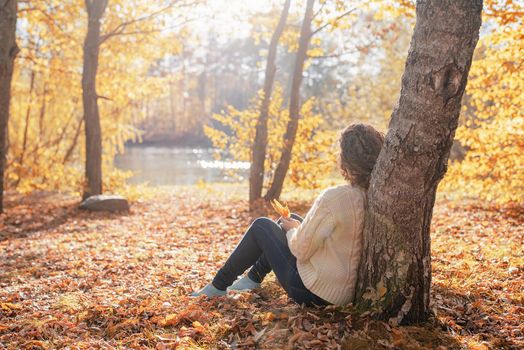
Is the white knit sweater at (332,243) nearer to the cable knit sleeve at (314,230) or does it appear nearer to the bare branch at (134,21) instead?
the cable knit sleeve at (314,230)

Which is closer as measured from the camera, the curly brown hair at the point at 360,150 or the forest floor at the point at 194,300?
the forest floor at the point at 194,300

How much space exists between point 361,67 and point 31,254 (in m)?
16.5

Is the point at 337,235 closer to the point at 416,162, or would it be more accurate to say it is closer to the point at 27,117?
the point at 416,162

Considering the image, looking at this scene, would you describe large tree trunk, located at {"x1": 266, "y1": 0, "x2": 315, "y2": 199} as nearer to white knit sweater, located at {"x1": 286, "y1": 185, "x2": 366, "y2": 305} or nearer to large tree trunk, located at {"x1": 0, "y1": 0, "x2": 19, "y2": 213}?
large tree trunk, located at {"x1": 0, "y1": 0, "x2": 19, "y2": 213}

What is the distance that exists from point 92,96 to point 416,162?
290 inches

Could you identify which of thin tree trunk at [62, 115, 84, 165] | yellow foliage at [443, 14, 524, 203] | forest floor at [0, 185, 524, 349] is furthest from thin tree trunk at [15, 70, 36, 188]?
yellow foliage at [443, 14, 524, 203]

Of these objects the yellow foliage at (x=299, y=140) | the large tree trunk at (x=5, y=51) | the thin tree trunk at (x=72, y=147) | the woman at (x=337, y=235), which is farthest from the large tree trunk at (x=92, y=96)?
the woman at (x=337, y=235)

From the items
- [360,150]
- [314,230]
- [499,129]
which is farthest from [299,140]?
[314,230]

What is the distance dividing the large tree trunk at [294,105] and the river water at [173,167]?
A: 20.1 feet

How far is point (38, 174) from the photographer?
10.4 meters

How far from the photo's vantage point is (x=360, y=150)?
9.09 feet

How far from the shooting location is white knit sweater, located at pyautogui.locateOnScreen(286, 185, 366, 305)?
2674 millimetres

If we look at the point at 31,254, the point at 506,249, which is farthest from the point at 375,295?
the point at 31,254

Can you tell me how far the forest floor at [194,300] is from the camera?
263 centimetres
